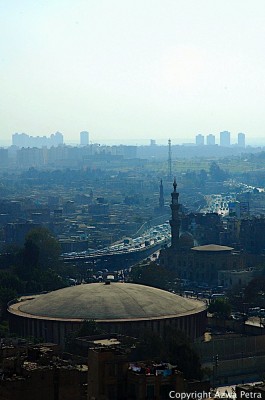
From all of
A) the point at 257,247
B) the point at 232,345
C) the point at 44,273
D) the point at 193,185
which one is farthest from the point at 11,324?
the point at 193,185

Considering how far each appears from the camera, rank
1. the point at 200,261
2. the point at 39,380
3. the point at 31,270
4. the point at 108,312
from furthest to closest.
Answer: the point at 200,261
the point at 31,270
the point at 108,312
the point at 39,380

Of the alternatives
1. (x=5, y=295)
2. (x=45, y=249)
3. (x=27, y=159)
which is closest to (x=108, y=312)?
(x=5, y=295)

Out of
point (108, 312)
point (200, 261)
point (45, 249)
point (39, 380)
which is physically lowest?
point (200, 261)

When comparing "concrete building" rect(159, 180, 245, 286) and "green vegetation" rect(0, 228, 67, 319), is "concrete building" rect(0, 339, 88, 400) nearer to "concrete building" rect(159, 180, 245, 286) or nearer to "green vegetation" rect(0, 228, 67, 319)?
"green vegetation" rect(0, 228, 67, 319)

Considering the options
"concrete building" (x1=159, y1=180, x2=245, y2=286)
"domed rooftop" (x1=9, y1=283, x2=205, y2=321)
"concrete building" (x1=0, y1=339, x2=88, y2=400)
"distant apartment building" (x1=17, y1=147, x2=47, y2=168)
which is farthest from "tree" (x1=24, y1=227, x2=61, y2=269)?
"distant apartment building" (x1=17, y1=147, x2=47, y2=168)

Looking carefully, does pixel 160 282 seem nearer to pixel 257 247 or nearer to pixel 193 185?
pixel 257 247

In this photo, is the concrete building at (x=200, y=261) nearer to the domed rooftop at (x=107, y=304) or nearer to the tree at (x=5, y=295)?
the tree at (x=5, y=295)

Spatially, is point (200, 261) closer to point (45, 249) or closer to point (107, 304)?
point (45, 249)

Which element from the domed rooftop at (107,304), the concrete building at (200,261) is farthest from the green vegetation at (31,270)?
the concrete building at (200,261)
